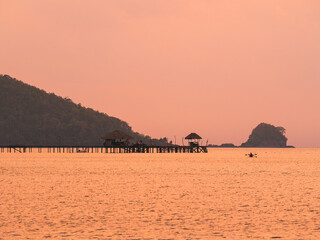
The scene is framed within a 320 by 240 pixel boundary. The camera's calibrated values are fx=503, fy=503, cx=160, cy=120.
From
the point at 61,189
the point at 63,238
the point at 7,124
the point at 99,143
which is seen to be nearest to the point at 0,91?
the point at 7,124

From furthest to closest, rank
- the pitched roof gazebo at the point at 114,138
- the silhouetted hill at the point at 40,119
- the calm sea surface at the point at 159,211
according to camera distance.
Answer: the silhouetted hill at the point at 40,119
the pitched roof gazebo at the point at 114,138
the calm sea surface at the point at 159,211

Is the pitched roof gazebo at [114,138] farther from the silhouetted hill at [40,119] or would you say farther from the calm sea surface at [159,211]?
the silhouetted hill at [40,119]

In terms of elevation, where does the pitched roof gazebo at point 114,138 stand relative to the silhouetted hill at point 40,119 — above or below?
below

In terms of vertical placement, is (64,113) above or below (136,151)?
above

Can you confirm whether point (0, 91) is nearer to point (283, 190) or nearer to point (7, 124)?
Result: point (7, 124)

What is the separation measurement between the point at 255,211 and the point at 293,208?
1277mm

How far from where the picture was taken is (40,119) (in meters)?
154

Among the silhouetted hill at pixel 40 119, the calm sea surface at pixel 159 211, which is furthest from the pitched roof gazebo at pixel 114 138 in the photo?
the silhouetted hill at pixel 40 119

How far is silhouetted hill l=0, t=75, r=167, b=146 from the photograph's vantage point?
14950cm

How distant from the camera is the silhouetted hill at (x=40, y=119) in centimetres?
14950

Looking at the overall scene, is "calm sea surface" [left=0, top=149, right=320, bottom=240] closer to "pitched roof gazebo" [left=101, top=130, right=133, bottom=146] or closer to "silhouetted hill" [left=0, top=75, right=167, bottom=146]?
"pitched roof gazebo" [left=101, top=130, right=133, bottom=146]

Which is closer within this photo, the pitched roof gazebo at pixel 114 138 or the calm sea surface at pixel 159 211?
the calm sea surface at pixel 159 211

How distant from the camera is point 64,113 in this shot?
16012 centimetres

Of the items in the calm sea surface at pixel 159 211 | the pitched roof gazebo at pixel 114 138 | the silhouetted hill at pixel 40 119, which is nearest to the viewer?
the calm sea surface at pixel 159 211
